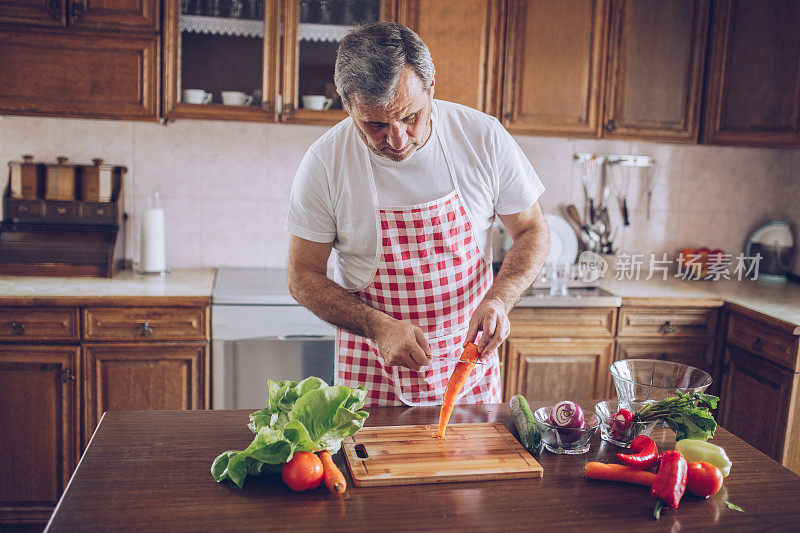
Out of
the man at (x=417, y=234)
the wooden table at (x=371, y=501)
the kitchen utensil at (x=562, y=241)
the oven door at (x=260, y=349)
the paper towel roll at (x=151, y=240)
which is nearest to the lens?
the wooden table at (x=371, y=501)

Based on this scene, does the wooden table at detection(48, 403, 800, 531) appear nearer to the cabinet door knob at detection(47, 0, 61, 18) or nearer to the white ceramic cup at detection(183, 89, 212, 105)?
the white ceramic cup at detection(183, 89, 212, 105)

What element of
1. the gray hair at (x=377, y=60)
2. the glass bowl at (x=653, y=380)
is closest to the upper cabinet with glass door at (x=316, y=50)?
the gray hair at (x=377, y=60)

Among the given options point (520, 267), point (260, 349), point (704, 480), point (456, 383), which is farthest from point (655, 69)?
point (704, 480)

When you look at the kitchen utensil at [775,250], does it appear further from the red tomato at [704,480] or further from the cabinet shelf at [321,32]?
the red tomato at [704,480]

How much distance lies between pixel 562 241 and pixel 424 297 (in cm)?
165

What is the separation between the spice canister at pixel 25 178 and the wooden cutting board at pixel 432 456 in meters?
2.11

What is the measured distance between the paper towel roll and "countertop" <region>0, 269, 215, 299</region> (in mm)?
53

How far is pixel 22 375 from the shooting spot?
2.53m

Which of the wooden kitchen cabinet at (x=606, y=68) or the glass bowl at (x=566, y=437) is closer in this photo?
the glass bowl at (x=566, y=437)

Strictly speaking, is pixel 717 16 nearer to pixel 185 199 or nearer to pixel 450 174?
pixel 450 174

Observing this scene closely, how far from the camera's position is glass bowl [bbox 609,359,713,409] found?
1.44 metres

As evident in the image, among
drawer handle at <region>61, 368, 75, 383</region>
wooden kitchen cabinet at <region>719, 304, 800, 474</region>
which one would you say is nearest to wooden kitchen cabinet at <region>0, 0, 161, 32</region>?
drawer handle at <region>61, 368, 75, 383</region>

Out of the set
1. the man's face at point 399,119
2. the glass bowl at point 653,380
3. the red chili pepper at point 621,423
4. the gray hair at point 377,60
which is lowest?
the red chili pepper at point 621,423

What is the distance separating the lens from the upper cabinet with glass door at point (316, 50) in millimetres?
2832
